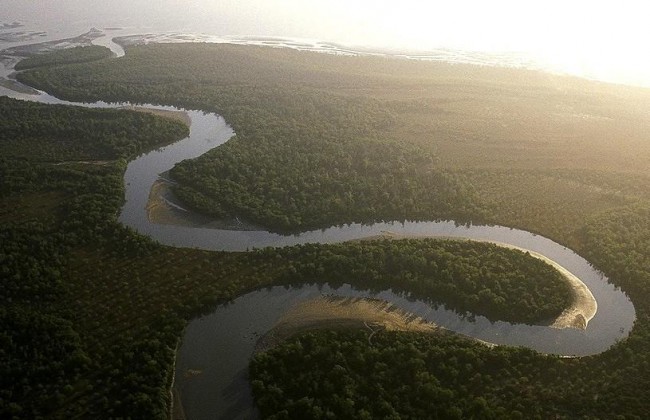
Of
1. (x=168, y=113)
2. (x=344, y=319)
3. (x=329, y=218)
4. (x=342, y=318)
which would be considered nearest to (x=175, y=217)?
(x=329, y=218)

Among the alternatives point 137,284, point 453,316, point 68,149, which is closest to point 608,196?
point 453,316

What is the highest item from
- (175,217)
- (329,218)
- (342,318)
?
(329,218)

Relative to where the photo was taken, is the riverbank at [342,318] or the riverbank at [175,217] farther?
the riverbank at [175,217]

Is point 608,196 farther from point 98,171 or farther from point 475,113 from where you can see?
point 98,171

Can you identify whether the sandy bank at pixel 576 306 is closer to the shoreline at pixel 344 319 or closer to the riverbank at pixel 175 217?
the shoreline at pixel 344 319

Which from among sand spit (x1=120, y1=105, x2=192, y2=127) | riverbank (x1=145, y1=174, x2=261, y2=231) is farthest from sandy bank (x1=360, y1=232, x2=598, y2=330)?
sand spit (x1=120, y1=105, x2=192, y2=127)

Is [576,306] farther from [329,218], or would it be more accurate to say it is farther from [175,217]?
[175,217]

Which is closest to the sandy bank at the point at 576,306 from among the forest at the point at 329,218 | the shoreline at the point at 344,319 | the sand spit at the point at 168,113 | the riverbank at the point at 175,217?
the forest at the point at 329,218

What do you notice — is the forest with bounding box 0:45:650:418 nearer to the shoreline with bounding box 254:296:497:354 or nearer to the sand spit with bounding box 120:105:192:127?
the shoreline with bounding box 254:296:497:354
